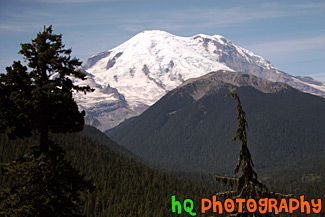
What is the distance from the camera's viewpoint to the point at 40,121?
2830 centimetres

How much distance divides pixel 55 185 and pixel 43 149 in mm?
2715

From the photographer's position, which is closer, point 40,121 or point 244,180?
point 244,180

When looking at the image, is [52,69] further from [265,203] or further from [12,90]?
[265,203]

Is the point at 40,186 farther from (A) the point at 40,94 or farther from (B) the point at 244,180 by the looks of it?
(B) the point at 244,180

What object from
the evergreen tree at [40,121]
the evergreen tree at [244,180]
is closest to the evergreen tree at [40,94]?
the evergreen tree at [40,121]

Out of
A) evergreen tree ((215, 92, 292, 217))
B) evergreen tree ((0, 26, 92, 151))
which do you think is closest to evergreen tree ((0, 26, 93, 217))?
evergreen tree ((0, 26, 92, 151))

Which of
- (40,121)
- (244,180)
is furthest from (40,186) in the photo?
(244,180)

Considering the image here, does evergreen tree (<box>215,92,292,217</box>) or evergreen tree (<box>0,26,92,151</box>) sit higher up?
evergreen tree (<box>0,26,92,151</box>)

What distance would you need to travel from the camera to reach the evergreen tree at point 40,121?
86.8 ft

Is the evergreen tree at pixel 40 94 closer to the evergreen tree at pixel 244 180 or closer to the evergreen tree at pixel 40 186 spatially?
the evergreen tree at pixel 40 186

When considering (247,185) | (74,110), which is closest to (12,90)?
(74,110)

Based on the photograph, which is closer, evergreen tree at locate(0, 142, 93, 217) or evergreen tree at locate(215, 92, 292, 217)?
evergreen tree at locate(215, 92, 292, 217)

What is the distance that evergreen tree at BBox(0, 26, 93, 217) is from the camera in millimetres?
26453

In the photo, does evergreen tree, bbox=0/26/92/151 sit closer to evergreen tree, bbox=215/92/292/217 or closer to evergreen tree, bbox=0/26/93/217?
evergreen tree, bbox=0/26/93/217
